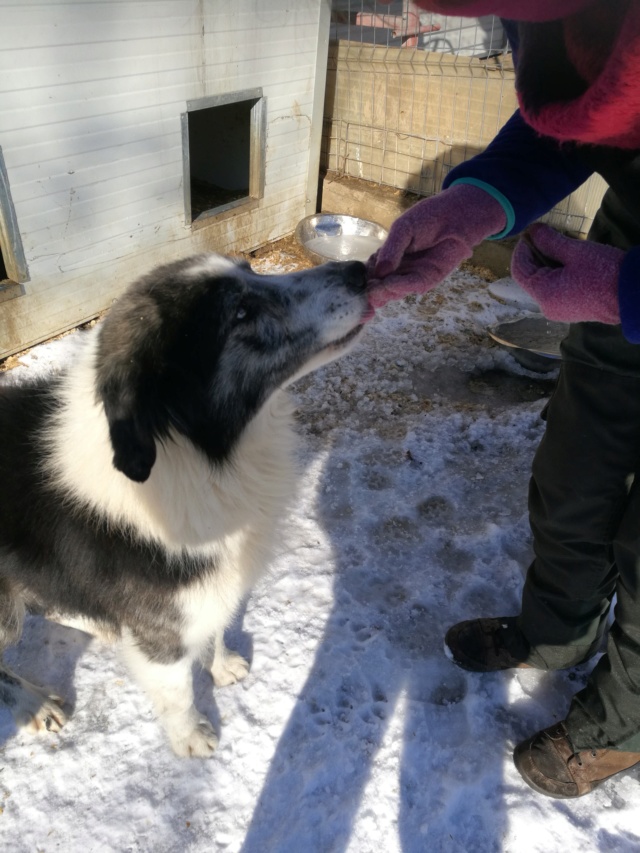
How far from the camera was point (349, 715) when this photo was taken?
2.18m

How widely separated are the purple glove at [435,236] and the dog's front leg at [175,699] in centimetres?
134

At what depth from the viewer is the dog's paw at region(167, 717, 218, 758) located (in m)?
2.06

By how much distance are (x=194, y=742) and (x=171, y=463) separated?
104 cm

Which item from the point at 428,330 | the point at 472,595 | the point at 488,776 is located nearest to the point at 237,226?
the point at 428,330

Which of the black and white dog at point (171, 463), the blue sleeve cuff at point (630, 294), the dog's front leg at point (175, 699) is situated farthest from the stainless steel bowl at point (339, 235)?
the blue sleeve cuff at point (630, 294)

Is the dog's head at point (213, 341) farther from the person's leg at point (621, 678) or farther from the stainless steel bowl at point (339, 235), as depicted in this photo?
the stainless steel bowl at point (339, 235)

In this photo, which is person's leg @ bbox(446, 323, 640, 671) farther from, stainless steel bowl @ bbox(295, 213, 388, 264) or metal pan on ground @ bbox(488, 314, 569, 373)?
stainless steel bowl @ bbox(295, 213, 388, 264)

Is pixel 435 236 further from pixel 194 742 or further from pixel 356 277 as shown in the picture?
pixel 194 742

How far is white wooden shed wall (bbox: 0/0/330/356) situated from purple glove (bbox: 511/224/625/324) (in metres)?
3.05

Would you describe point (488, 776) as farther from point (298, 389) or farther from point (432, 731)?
point (298, 389)

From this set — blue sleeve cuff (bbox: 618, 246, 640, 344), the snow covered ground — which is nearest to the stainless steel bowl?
the snow covered ground

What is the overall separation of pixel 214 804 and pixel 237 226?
13.5ft

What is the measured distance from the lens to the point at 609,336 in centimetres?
160

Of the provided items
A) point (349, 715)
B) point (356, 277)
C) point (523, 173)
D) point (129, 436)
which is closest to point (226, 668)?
point (349, 715)
